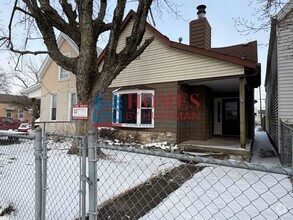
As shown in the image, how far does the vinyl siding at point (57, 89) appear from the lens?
628 inches

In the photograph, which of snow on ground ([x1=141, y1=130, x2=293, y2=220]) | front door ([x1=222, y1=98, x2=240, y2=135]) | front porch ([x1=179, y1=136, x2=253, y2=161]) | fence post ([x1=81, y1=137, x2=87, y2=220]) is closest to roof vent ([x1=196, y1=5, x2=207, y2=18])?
front door ([x1=222, y1=98, x2=240, y2=135])

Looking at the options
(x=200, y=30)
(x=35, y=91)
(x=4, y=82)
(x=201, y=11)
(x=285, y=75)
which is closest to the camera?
(x=285, y=75)

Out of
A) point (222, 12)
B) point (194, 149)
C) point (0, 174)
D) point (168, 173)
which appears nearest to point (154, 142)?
point (194, 149)

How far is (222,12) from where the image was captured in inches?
448

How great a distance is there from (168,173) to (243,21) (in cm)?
495

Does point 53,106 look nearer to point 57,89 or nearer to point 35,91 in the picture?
point 57,89

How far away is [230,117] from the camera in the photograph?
13180 mm

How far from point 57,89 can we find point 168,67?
32.0 feet

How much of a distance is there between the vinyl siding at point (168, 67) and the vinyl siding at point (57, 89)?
17.1 feet

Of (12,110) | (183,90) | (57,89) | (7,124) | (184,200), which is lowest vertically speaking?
(184,200)

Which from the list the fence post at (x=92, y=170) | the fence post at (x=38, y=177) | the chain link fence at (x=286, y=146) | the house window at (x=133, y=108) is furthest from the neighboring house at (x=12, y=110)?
the fence post at (x=92, y=170)

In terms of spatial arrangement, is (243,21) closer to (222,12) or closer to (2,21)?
(222,12)

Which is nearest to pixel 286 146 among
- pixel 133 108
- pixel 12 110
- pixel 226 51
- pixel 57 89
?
pixel 133 108

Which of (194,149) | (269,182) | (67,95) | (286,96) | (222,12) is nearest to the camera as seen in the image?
(269,182)
